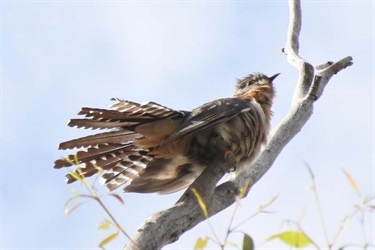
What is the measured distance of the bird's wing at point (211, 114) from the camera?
177 inches

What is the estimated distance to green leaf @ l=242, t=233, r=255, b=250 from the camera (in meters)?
1.62

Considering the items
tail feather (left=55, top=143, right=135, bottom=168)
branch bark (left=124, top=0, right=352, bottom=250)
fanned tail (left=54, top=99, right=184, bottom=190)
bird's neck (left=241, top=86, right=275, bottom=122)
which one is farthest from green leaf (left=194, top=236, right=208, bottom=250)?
bird's neck (left=241, top=86, right=275, bottom=122)

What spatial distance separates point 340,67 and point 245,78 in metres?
1.52

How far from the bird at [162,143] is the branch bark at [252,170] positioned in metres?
0.35

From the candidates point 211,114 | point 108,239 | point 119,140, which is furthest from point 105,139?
point 108,239

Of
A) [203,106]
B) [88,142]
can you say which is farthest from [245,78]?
[88,142]

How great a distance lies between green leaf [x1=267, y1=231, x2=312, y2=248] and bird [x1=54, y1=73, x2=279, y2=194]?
2.74 meters

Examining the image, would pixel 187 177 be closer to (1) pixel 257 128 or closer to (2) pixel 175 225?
(1) pixel 257 128

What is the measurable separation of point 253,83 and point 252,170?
208cm

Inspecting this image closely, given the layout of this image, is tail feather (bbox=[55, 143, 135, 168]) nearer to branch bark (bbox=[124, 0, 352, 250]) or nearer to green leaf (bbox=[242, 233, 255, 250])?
branch bark (bbox=[124, 0, 352, 250])

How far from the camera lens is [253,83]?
5934 mm

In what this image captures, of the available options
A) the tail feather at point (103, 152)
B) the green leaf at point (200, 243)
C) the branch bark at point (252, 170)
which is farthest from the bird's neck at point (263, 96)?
the green leaf at point (200, 243)

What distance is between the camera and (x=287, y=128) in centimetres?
418

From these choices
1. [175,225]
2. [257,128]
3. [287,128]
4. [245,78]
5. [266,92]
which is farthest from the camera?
[245,78]
